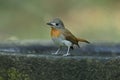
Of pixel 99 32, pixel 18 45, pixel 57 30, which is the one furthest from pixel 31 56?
pixel 99 32

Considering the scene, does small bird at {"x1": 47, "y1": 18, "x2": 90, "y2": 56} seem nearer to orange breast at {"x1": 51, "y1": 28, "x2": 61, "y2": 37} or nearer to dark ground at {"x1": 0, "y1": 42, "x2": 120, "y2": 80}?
orange breast at {"x1": 51, "y1": 28, "x2": 61, "y2": 37}

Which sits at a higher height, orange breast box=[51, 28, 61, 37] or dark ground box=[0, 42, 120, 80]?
orange breast box=[51, 28, 61, 37]

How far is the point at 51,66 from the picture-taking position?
15.8ft

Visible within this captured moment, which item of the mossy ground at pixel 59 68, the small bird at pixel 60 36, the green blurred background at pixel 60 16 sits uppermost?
the green blurred background at pixel 60 16

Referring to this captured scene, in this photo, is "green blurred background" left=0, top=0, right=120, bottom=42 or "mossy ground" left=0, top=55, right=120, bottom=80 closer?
"mossy ground" left=0, top=55, right=120, bottom=80

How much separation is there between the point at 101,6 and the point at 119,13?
36cm

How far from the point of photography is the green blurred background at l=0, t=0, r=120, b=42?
1080 centimetres

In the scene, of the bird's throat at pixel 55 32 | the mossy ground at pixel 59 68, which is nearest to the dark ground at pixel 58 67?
the mossy ground at pixel 59 68

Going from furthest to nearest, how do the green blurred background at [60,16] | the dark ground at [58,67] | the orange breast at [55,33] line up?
1. the green blurred background at [60,16]
2. the orange breast at [55,33]
3. the dark ground at [58,67]

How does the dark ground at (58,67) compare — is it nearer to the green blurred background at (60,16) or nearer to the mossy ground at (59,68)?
the mossy ground at (59,68)

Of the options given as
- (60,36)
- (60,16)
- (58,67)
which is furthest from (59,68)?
(60,16)

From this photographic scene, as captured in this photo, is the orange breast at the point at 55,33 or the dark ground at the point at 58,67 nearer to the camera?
the dark ground at the point at 58,67

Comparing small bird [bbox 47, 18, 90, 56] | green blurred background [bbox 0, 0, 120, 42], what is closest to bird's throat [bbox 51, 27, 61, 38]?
small bird [bbox 47, 18, 90, 56]

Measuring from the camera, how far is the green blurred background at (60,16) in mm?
10797
